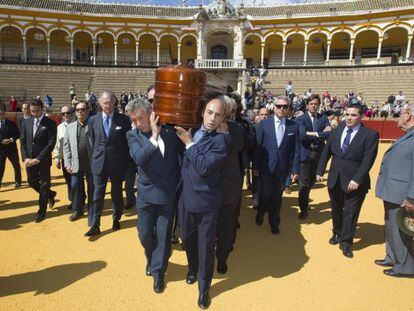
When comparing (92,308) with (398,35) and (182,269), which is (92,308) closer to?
(182,269)

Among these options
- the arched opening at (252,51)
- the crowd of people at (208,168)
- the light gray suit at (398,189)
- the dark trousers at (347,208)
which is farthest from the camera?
the arched opening at (252,51)

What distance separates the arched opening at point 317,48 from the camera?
31.9 metres

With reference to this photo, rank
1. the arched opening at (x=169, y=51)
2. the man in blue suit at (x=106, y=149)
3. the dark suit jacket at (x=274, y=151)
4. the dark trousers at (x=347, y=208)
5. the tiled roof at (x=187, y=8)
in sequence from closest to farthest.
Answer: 1. the dark trousers at (x=347, y=208)
2. the man in blue suit at (x=106, y=149)
3. the dark suit jacket at (x=274, y=151)
4. the tiled roof at (x=187, y=8)
5. the arched opening at (x=169, y=51)

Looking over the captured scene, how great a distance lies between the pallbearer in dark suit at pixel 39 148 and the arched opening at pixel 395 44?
32390mm

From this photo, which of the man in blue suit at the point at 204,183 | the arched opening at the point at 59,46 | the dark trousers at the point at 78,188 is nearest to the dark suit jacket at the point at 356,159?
the man in blue suit at the point at 204,183

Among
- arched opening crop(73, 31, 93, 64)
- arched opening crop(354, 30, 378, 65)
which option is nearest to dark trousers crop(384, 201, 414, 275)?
arched opening crop(354, 30, 378, 65)

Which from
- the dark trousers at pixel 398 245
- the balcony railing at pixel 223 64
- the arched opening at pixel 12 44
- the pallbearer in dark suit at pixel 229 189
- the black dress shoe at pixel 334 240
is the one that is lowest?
the black dress shoe at pixel 334 240

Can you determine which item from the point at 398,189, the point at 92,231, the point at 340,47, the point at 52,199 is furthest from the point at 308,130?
the point at 340,47

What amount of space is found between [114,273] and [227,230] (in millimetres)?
1342

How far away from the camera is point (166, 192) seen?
305cm

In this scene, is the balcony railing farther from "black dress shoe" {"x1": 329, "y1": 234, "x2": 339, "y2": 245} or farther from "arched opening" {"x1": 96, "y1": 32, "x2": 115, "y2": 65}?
"black dress shoe" {"x1": 329, "y1": 234, "x2": 339, "y2": 245}

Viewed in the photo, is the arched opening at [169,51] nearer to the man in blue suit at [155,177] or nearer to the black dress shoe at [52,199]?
the black dress shoe at [52,199]

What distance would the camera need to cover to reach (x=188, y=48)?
113 feet

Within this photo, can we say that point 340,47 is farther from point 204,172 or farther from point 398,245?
point 204,172
